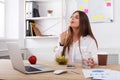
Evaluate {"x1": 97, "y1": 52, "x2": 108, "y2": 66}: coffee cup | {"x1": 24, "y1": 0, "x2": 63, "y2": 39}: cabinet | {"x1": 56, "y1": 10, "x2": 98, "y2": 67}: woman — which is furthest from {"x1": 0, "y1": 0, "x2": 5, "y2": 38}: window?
{"x1": 97, "y1": 52, "x2": 108, "y2": 66}: coffee cup

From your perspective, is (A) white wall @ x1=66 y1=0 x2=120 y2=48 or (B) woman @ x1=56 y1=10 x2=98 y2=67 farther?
(A) white wall @ x1=66 y1=0 x2=120 y2=48

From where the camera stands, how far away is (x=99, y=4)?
3580 millimetres

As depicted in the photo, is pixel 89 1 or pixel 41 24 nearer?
pixel 89 1

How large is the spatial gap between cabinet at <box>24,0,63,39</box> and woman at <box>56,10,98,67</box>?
1.23m

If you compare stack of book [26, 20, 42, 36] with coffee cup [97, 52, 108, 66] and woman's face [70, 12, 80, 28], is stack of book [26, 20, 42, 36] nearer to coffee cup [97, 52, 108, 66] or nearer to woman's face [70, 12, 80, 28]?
woman's face [70, 12, 80, 28]

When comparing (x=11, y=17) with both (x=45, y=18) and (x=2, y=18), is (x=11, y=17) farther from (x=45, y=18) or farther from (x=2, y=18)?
(x=45, y=18)

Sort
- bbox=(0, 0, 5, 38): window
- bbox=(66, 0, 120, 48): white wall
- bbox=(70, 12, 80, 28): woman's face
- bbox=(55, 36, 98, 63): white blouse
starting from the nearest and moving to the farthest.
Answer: bbox=(55, 36, 98, 63): white blouse
bbox=(70, 12, 80, 28): woman's face
bbox=(66, 0, 120, 48): white wall
bbox=(0, 0, 5, 38): window

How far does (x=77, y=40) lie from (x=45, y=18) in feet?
4.87

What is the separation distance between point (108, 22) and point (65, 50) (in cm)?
150

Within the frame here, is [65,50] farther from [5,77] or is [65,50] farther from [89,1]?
[89,1]

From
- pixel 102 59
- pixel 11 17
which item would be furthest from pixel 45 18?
pixel 102 59

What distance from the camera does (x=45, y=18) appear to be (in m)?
3.73

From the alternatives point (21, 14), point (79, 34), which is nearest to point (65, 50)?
point (79, 34)

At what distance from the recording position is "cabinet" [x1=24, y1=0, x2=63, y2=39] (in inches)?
148
